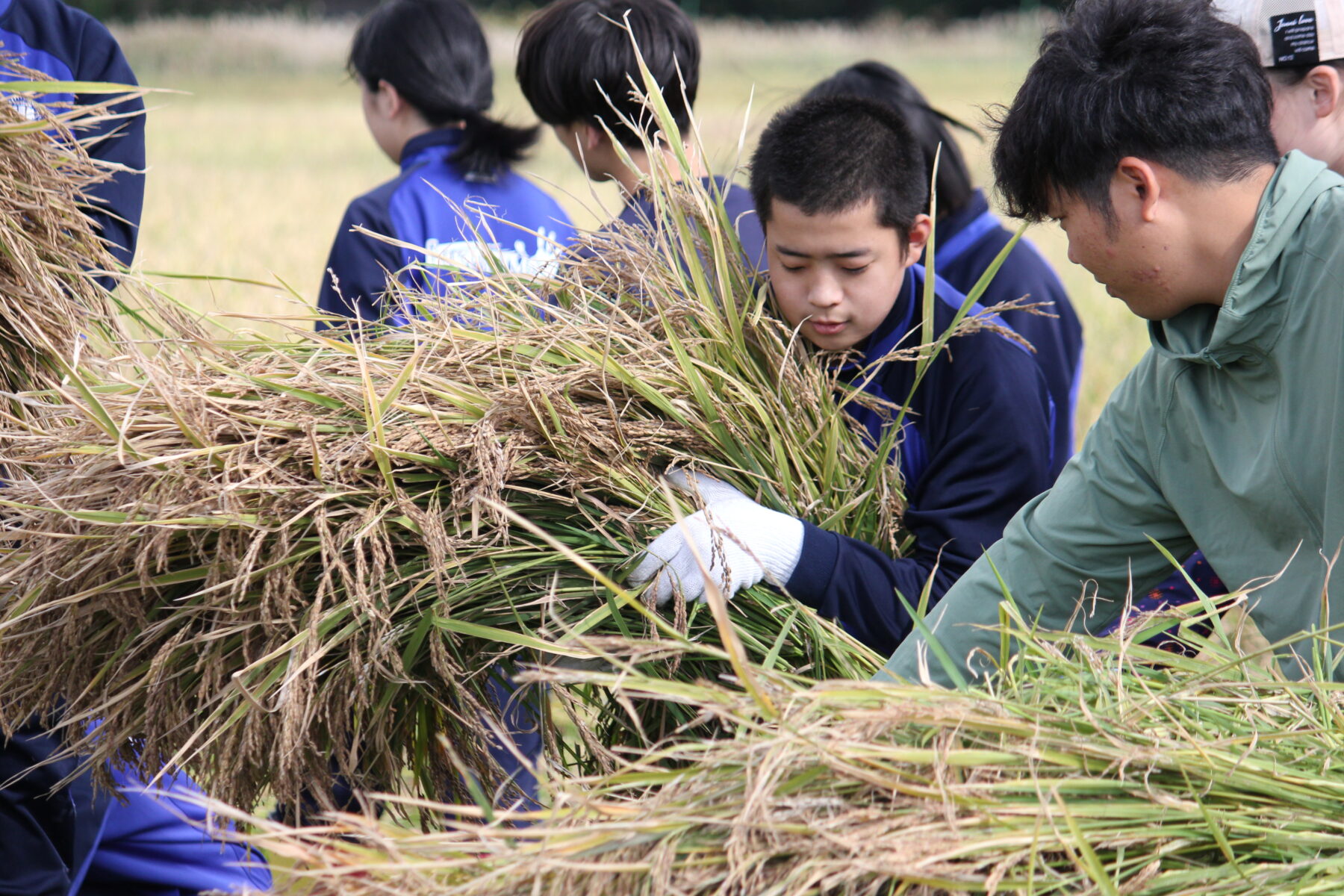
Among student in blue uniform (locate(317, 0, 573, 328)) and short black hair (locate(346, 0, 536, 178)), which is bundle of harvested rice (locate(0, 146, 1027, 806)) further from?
short black hair (locate(346, 0, 536, 178))

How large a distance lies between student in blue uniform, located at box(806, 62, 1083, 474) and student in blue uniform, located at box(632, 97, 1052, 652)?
0.81m

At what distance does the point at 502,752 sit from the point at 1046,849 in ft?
6.05

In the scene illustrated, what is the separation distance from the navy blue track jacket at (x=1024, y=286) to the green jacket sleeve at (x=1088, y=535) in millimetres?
1044

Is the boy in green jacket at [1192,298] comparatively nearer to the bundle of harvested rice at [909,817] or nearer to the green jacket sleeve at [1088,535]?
the green jacket sleeve at [1088,535]

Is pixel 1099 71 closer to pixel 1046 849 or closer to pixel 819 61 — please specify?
pixel 1046 849

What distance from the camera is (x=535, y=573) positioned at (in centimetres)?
150

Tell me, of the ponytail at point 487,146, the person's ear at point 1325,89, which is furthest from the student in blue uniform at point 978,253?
the person's ear at point 1325,89

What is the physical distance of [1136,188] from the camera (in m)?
1.34

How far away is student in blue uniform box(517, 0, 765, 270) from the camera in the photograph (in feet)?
7.80

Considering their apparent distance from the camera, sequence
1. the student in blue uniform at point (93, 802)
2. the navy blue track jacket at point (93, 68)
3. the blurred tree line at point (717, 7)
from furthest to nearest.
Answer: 1. the blurred tree line at point (717, 7)
2. the navy blue track jacket at point (93, 68)
3. the student in blue uniform at point (93, 802)

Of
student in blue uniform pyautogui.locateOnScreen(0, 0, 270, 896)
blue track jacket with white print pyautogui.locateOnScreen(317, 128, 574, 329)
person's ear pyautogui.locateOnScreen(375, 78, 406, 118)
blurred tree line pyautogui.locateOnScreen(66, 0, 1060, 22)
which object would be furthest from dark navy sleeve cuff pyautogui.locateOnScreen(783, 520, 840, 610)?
blurred tree line pyautogui.locateOnScreen(66, 0, 1060, 22)

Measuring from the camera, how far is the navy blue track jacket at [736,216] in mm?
1834

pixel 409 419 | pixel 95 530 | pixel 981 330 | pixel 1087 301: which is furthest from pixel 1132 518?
pixel 1087 301

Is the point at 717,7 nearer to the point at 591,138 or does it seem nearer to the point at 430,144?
the point at 430,144
